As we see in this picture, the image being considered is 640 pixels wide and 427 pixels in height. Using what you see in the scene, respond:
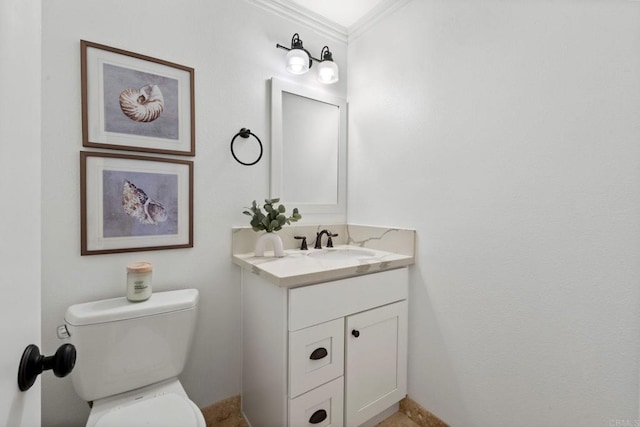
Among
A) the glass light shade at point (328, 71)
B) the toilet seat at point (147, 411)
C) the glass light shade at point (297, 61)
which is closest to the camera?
the toilet seat at point (147, 411)

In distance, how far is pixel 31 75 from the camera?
0.47 m

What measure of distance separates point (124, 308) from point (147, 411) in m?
0.38

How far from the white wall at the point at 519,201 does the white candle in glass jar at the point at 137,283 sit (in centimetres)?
130

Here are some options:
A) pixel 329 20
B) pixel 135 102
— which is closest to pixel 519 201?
pixel 329 20

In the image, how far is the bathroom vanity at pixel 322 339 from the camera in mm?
1151

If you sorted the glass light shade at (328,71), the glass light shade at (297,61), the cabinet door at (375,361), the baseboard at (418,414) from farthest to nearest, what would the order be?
1. the glass light shade at (328,71)
2. the glass light shade at (297,61)
3. the baseboard at (418,414)
4. the cabinet door at (375,361)

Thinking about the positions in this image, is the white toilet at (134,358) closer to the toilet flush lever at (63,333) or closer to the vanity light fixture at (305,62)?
the toilet flush lever at (63,333)

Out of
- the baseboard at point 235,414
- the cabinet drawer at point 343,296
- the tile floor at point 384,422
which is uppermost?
the cabinet drawer at point 343,296

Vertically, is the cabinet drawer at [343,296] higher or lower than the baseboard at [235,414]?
higher

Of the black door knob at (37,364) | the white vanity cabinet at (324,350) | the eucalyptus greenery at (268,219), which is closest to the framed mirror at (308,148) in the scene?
the eucalyptus greenery at (268,219)

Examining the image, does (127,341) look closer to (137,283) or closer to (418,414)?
(137,283)

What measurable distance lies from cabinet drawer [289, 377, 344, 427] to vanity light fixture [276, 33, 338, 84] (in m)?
1.65

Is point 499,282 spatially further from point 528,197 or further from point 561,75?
point 561,75

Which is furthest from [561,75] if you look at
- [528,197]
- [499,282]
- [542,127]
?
[499,282]
